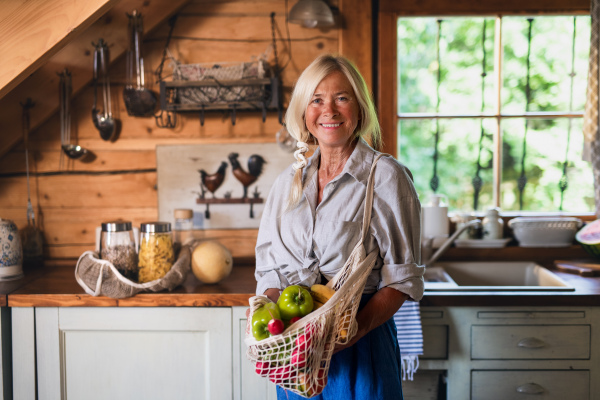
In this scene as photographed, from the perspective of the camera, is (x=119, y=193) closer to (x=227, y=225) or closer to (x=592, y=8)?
(x=227, y=225)

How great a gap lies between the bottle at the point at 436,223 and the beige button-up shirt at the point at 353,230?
100 centimetres

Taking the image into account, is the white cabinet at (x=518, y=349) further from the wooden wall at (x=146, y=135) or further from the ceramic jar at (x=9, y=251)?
the ceramic jar at (x=9, y=251)

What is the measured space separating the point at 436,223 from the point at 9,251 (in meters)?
1.72

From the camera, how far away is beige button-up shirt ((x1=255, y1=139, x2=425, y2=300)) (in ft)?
4.23

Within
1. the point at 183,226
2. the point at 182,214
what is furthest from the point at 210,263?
the point at 183,226

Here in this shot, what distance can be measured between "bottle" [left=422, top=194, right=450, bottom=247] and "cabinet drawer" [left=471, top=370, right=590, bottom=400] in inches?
25.2

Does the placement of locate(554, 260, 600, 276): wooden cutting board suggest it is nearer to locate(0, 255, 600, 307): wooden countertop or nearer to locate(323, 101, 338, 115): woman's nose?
locate(0, 255, 600, 307): wooden countertop

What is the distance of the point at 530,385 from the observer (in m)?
1.83

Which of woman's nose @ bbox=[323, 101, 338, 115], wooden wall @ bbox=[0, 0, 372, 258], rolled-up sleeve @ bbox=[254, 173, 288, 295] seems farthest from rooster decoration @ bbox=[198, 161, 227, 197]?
woman's nose @ bbox=[323, 101, 338, 115]

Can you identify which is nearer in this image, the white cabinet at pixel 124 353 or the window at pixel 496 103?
the white cabinet at pixel 124 353

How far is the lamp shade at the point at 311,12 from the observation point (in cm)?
208

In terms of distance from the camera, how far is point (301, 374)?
3.64ft

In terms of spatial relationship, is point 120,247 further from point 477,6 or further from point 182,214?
point 477,6

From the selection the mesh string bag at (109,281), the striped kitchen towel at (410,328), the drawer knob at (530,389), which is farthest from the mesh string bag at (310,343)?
the drawer knob at (530,389)
